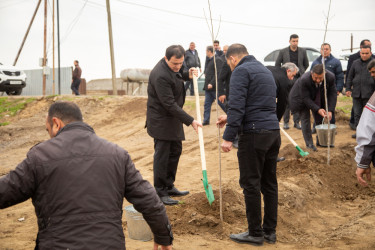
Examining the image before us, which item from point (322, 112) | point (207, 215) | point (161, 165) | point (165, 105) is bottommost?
point (207, 215)

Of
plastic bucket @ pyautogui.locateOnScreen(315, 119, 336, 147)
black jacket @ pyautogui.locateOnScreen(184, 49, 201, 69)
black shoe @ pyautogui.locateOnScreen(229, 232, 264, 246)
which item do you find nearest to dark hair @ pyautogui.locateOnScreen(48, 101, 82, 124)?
black shoe @ pyautogui.locateOnScreen(229, 232, 264, 246)

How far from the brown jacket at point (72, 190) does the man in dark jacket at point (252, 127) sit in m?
2.20

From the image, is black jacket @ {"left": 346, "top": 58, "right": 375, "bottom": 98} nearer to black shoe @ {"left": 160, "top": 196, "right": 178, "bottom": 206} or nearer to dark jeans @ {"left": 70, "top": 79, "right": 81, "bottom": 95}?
black shoe @ {"left": 160, "top": 196, "right": 178, "bottom": 206}

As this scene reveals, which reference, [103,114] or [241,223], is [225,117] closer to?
[241,223]

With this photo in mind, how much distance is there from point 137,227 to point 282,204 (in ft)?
8.36

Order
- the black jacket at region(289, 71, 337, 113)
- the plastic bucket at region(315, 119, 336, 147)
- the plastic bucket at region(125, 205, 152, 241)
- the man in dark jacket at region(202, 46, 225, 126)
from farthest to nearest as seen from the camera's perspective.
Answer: the man in dark jacket at region(202, 46, 225, 126) < the plastic bucket at region(315, 119, 336, 147) < the black jacket at region(289, 71, 337, 113) < the plastic bucket at region(125, 205, 152, 241)

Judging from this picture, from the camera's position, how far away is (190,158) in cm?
968

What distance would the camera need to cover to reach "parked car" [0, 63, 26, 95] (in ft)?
66.7

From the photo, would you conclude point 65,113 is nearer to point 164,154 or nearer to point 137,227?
point 137,227

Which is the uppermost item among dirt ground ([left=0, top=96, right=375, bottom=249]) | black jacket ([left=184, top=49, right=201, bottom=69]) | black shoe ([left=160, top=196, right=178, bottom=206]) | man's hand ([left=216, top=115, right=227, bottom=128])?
black jacket ([left=184, top=49, right=201, bottom=69])

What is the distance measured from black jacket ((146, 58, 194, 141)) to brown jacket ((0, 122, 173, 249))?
313 cm

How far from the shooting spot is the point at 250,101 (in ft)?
15.4

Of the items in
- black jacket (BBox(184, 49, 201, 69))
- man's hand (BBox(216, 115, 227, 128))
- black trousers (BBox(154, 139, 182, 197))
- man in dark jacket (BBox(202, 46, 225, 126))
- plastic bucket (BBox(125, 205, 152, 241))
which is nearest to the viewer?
plastic bucket (BBox(125, 205, 152, 241))

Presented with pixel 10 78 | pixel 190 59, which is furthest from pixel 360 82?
pixel 10 78
